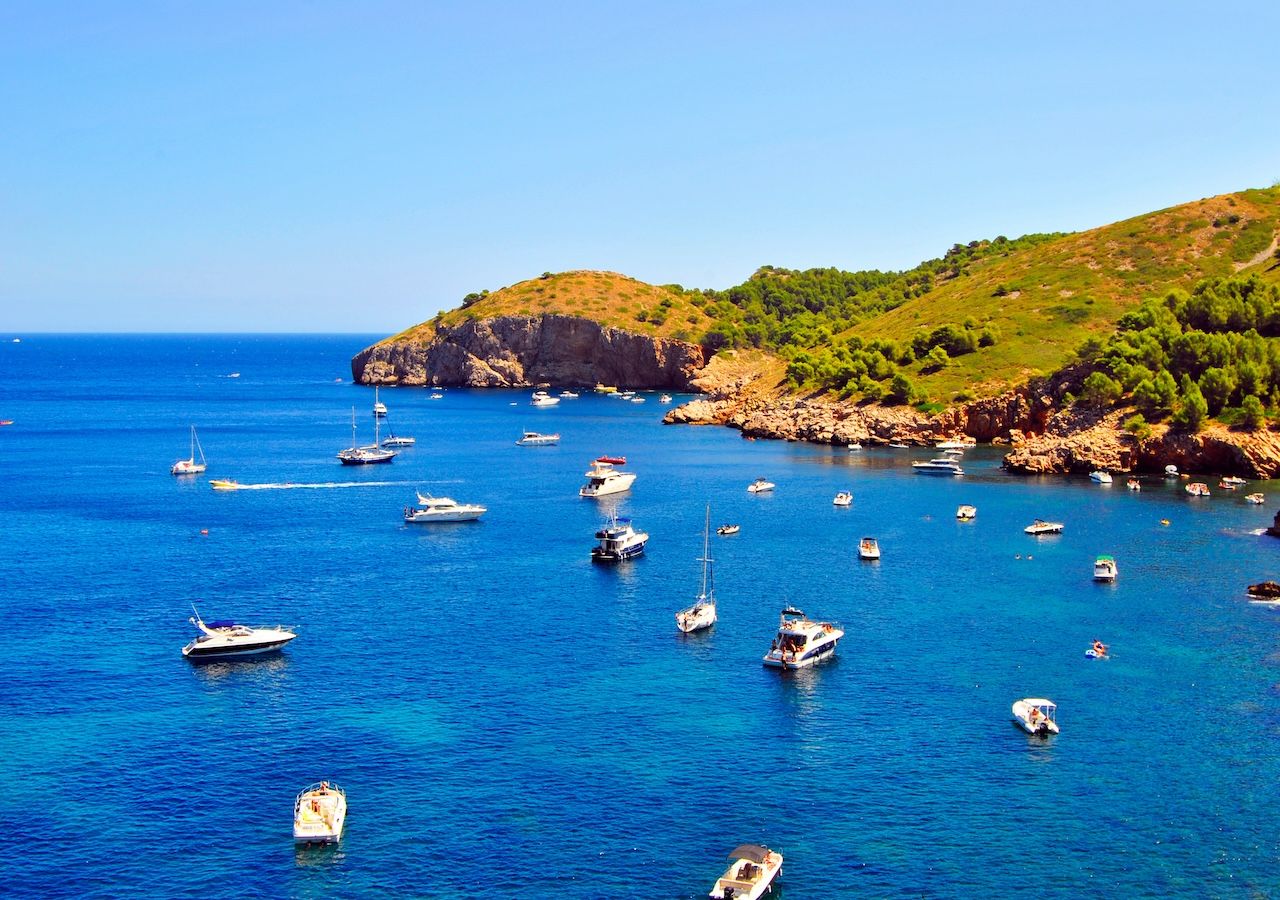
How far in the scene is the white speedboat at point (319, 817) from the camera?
54375 millimetres

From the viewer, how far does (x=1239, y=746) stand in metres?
65.8

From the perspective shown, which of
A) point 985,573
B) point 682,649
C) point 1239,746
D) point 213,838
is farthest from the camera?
point 985,573

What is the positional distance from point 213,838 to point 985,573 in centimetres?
7065

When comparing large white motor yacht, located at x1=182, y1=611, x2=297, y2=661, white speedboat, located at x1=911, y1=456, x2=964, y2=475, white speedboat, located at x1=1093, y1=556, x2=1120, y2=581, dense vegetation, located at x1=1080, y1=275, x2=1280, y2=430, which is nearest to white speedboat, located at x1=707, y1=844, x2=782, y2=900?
large white motor yacht, located at x1=182, y1=611, x2=297, y2=661

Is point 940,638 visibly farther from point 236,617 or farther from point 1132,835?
point 236,617

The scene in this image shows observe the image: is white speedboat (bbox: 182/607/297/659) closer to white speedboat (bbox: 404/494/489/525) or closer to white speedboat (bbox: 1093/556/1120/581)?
white speedboat (bbox: 404/494/489/525)

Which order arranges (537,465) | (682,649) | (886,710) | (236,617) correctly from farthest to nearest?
(537,465) < (236,617) < (682,649) < (886,710)

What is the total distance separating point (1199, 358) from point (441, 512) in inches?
4185

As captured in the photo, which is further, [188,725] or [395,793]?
[188,725]

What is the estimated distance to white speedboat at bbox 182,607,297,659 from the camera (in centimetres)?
8100

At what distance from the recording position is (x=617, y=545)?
111 meters

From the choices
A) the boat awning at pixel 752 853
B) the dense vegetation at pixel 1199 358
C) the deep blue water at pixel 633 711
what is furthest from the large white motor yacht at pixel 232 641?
the dense vegetation at pixel 1199 358

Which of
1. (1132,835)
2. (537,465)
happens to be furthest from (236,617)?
(537,465)

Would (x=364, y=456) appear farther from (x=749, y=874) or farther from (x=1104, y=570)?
(x=749, y=874)
